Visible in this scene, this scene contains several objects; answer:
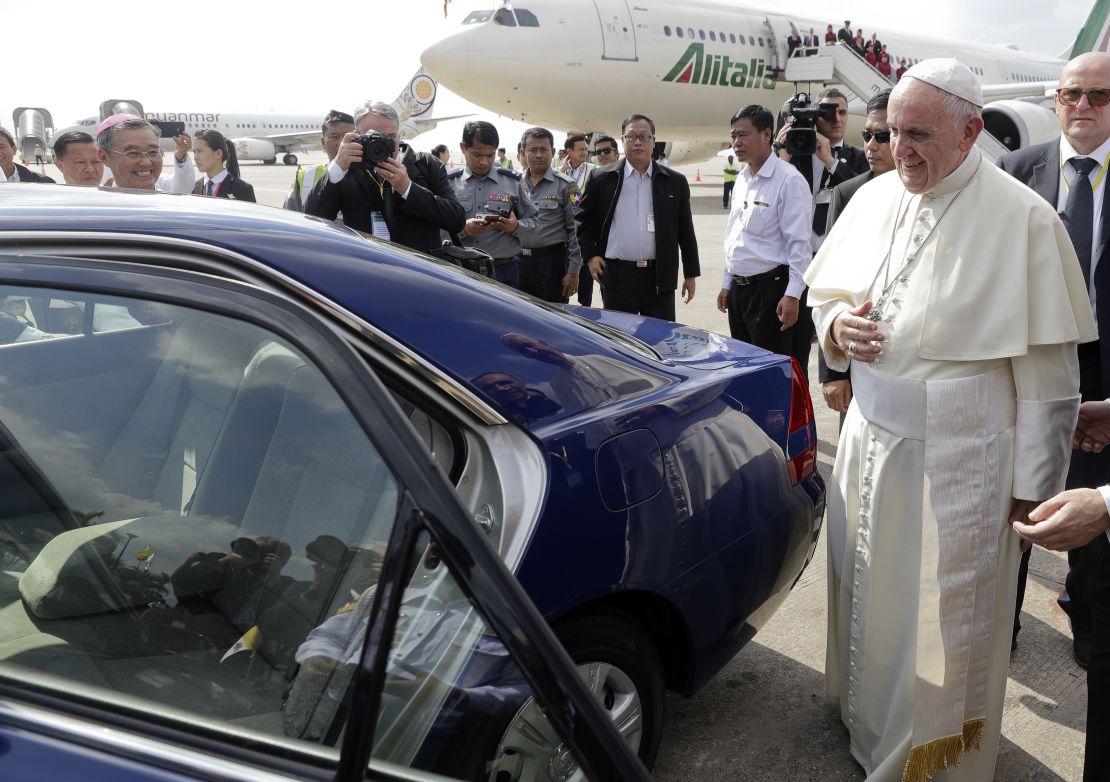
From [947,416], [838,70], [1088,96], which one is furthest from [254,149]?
[947,416]

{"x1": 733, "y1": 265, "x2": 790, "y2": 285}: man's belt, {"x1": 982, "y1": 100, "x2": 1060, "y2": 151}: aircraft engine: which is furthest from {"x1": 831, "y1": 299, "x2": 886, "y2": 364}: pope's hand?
{"x1": 982, "y1": 100, "x2": 1060, "y2": 151}: aircraft engine

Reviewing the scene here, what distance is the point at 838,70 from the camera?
66.5ft

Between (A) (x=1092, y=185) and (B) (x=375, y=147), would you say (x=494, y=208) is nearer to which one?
(B) (x=375, y=147)

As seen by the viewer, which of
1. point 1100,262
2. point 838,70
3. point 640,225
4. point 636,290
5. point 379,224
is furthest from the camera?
point 838,70

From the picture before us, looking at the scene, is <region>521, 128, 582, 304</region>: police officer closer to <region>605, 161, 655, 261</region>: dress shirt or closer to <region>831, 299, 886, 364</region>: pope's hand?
<region>605, 161, 655, 261</region>: dress shirt

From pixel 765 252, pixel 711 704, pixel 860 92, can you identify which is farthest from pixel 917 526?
pixel 860 92

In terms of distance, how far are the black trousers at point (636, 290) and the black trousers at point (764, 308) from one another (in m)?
0.55

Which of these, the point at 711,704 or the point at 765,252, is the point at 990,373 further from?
the point at 765,252

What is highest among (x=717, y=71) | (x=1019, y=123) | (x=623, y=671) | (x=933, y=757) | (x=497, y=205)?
(x=717, y=71)

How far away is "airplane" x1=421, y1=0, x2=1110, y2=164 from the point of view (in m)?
16.3

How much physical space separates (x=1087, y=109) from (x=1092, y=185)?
0.26 metres

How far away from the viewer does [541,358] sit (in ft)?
6.59

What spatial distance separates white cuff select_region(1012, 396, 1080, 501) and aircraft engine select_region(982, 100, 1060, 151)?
1028 centimetres

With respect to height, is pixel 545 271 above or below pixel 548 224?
below
